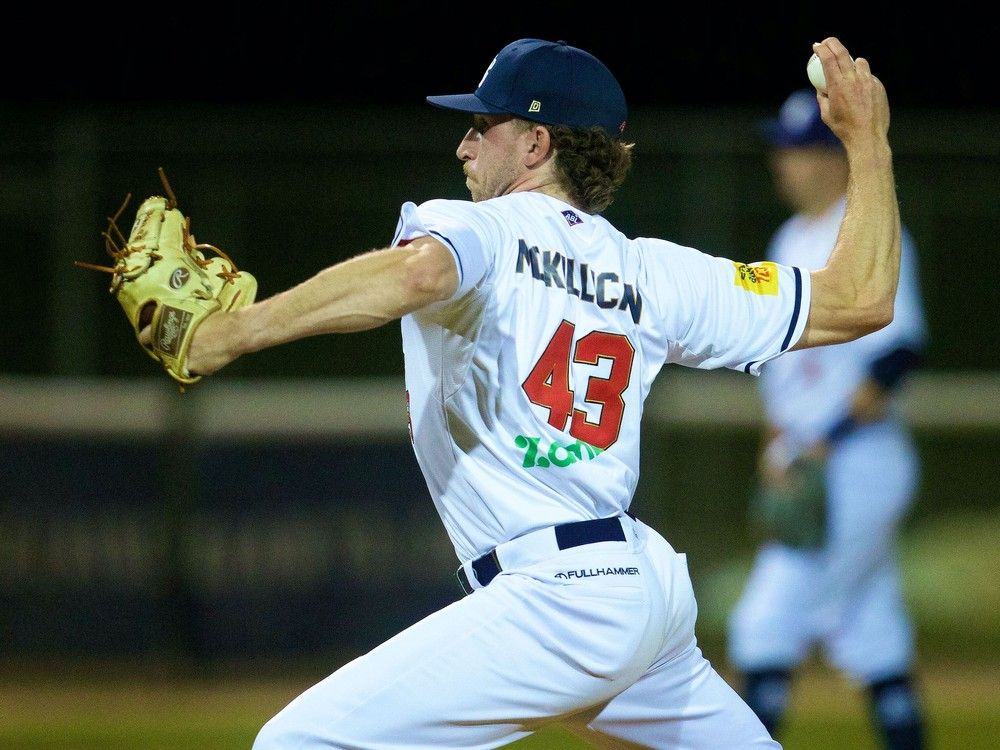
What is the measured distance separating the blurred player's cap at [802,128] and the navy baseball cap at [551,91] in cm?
239

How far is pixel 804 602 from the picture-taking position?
4938 millimetres

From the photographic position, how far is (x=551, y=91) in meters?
2.89

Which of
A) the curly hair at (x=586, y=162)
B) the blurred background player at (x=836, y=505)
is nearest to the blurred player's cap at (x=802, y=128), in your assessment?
the blurred background player at (x=836, y=505)

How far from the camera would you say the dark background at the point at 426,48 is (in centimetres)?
1210

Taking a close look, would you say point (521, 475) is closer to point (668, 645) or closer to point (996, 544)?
point (668, 645)

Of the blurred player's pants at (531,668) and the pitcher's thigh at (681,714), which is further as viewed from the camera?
the pitcher's thigh at (681,714)

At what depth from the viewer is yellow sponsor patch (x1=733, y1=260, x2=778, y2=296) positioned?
9.79 feet

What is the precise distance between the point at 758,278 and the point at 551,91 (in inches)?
22.0

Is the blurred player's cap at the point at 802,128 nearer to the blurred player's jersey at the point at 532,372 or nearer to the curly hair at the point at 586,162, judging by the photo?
the curly hair at the point at 586,162

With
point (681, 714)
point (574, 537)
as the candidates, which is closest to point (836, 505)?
point (681, 714)

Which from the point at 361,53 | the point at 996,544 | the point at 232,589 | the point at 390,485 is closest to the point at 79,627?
the point at 232,589

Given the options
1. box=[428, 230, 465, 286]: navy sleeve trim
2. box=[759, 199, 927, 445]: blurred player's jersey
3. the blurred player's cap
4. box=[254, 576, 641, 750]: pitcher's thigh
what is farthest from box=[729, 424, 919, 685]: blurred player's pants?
box=[428, 230, 465, 286]: navy sleeve trim

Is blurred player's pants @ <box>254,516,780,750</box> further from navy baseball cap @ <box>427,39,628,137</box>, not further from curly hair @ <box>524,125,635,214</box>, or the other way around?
navy baseball cap @ <box>427,39,628,137</box>

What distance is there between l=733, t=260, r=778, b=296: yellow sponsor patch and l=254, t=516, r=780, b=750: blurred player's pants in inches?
21.8
